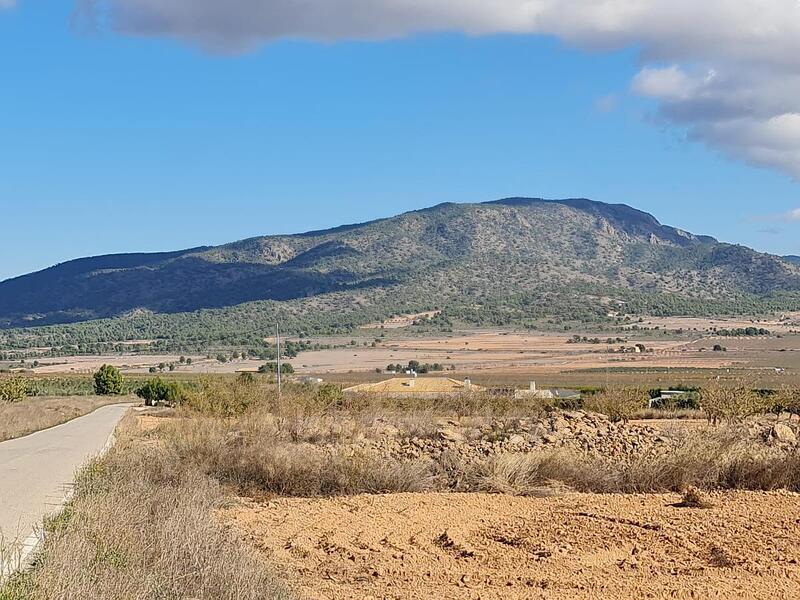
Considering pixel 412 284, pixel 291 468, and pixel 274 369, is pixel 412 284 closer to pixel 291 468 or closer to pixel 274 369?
pixel 274 369

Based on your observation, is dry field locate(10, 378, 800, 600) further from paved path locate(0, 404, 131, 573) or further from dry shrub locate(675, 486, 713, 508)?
paved path locate(0, 404, 131, 573)

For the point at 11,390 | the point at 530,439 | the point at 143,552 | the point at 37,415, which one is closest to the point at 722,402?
the point at 530,439

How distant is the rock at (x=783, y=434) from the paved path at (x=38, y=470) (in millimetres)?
15107

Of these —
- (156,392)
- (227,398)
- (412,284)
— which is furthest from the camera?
(412,284)

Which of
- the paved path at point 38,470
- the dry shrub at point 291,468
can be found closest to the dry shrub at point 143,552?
the paved path at point 38,470

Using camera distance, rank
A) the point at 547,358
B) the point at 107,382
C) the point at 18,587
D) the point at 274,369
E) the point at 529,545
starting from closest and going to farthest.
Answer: the point at 18,587 < the point at 529,545 < the point at 107,382 < the point at 274,369 < the point at 547,358

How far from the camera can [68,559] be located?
26.4 ft

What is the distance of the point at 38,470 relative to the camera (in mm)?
20062

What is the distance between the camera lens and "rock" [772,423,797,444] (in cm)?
2197

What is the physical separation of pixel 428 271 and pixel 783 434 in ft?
411

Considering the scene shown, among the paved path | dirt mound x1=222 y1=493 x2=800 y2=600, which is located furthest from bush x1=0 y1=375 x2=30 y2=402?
dirt mound x1=222 y1=493 x2=800 y2=600

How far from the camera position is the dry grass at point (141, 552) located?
7.72 metres

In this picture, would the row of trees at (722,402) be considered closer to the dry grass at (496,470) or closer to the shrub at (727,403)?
the shrub at (727,403)

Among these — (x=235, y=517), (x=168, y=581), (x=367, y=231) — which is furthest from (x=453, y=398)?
(x=367, y=231)
